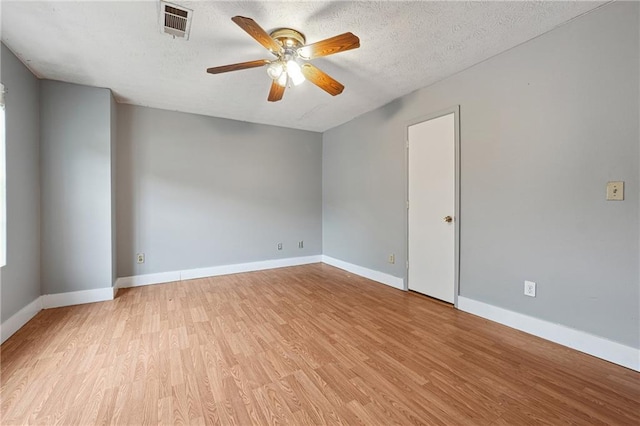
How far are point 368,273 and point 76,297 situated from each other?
141 inches

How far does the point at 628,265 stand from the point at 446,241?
1.35 m

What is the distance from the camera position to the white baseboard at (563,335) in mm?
1809

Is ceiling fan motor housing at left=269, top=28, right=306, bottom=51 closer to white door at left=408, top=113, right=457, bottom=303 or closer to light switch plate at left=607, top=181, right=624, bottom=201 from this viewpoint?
white door at left=408, top=113, right=457, bottom=303

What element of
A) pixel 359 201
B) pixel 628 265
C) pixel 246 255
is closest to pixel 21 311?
pixel 246 255

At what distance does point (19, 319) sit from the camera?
7.97 ft

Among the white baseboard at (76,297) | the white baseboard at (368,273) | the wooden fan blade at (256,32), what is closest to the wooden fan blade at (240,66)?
the wooden fan blade at (256,32)

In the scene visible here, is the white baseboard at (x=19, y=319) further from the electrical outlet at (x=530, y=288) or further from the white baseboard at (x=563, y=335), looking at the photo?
the electrical outlet at (x=530, y=288)

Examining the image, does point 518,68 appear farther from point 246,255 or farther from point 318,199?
point 246,255

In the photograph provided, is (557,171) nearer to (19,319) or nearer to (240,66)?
(240,66)

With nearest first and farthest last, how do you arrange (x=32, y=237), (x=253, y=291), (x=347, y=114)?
1. (x=32, y=237)
2. (x=253, y=291)
3. (x=347, y=114)

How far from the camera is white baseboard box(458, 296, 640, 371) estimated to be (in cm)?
181

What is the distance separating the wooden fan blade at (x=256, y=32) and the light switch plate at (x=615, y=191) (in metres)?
2.51

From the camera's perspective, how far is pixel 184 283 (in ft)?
12.5

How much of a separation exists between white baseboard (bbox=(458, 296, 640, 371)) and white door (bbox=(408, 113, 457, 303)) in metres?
0.38
